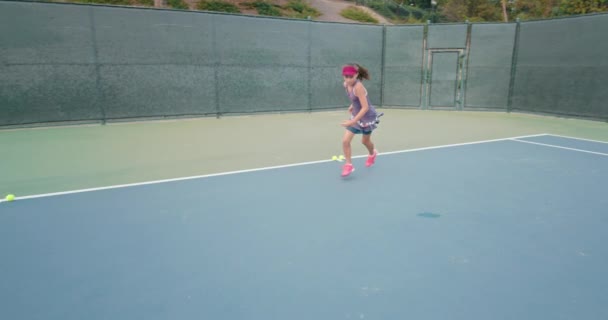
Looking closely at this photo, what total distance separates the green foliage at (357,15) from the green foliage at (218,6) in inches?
344

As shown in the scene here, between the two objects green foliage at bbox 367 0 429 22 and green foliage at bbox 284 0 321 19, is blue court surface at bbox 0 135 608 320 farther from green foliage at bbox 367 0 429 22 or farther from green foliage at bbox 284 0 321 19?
green foliage at bbox 367 0 429 22

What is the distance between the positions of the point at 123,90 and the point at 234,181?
5.57 meters

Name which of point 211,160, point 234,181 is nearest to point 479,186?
point 234,181

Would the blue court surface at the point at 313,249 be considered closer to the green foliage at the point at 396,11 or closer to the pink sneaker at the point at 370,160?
the pink sneaker at the point at 370,160

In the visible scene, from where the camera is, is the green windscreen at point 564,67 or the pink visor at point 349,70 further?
the green windscreen at point 564,67

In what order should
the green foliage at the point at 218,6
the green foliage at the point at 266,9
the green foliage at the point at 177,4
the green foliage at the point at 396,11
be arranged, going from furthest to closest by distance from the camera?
1. the green foliage at the point at 396,11
2. the green foliage at the point at 266,9
3. the green foliage at the point at 218,6
4. the green foliage at the point at 177,4

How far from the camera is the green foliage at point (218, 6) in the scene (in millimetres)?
23797

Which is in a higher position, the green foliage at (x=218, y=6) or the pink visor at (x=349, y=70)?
the green foliage at (x=218, y=6)

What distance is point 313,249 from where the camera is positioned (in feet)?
10.4

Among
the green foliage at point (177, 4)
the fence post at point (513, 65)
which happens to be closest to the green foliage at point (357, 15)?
the green foliage at point (177, 4)

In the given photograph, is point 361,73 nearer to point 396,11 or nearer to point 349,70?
point 349,70

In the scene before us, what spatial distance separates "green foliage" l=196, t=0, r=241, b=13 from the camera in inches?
937

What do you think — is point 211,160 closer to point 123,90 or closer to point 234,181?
point 234,181

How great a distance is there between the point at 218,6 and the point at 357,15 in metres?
10.7
